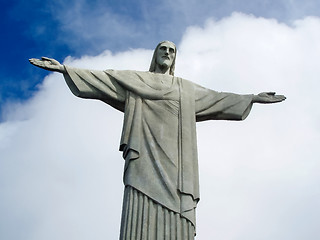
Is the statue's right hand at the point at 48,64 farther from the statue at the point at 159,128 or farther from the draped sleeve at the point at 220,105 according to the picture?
the draped sleeve at the point at 220,105

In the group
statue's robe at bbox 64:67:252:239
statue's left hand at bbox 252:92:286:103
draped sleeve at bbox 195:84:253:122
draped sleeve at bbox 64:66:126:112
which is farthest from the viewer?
statue's left hand at bbox 252:92:286:103

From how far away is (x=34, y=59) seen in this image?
1425 cm

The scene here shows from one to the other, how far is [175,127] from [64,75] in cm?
333

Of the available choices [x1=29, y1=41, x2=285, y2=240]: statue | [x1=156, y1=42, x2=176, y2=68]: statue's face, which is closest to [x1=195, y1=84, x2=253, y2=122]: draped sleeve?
[x1=29, y1=41, x2=285, y2=240]: statue

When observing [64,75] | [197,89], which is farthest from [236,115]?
[64,75]

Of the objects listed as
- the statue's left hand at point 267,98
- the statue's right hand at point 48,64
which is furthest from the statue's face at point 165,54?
the statue's right hand at point 48,64

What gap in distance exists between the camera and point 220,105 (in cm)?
1514

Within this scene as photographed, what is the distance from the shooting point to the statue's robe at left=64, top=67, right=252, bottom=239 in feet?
41.4

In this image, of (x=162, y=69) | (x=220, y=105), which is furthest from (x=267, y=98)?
(x=162, y=69)

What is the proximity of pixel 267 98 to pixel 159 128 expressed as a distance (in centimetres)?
341

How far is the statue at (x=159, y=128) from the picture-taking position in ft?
41.4

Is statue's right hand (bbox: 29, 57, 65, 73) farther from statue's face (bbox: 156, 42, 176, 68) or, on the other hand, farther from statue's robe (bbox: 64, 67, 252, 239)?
statue's face (bbox: 156, 42, 176, 68)

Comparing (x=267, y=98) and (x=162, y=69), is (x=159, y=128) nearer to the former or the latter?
(x=162, y=69)

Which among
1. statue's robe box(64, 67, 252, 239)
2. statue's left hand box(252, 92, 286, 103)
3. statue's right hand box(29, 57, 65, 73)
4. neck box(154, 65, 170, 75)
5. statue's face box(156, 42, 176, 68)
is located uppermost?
statue's face box(156, 42, 176, 68)
